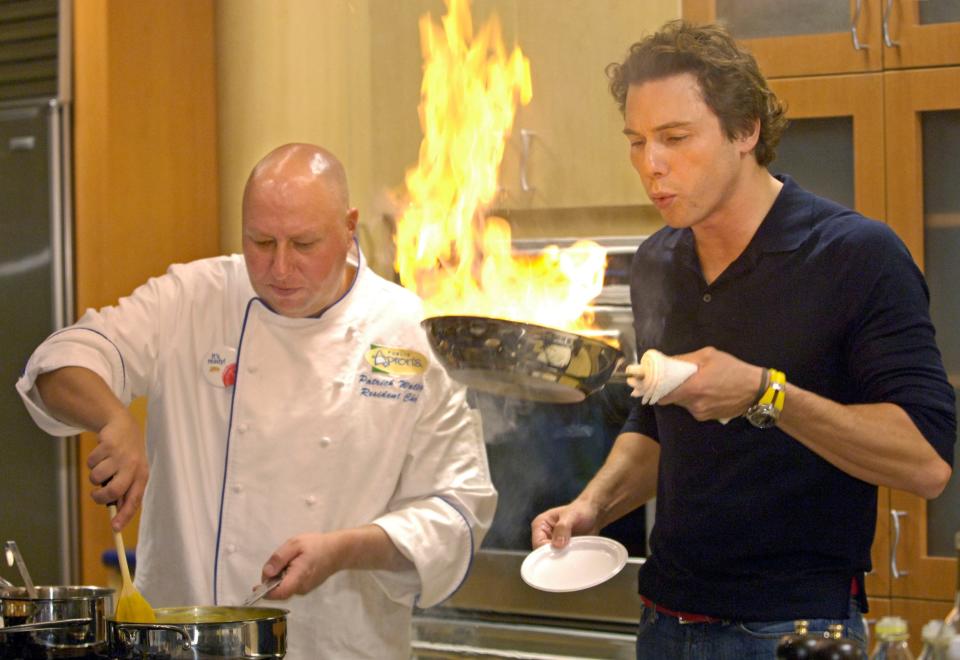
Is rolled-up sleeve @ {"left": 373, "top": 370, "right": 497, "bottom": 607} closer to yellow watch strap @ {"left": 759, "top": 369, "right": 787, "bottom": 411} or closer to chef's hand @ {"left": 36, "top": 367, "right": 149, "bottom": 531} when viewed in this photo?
chef's hand @ {"left": 36, "top": 367, "right": 149, "bottom": 531}

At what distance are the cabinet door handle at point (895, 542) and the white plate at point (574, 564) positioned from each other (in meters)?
1.25

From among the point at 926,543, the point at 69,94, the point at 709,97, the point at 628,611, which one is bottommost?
the point at 628,611

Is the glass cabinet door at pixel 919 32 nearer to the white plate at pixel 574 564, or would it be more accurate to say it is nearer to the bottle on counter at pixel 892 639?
the white plate at pixel 574 564

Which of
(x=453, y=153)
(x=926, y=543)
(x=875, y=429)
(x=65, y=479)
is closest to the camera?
(x=875, y=429)

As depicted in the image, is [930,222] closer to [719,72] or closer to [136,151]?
[719,72]

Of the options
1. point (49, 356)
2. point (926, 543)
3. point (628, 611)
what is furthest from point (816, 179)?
point (49, 356)

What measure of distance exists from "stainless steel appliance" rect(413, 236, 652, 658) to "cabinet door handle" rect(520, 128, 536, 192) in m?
0.15

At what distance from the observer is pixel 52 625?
1.40 m

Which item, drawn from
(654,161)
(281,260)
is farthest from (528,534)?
(654,161)

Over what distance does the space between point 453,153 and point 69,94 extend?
4.37 ft

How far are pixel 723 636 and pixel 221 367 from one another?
952 millimetres

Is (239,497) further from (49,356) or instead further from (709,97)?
(709,97)

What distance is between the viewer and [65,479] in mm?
3000

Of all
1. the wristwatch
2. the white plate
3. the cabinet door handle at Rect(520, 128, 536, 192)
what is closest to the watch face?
the wristwatch
